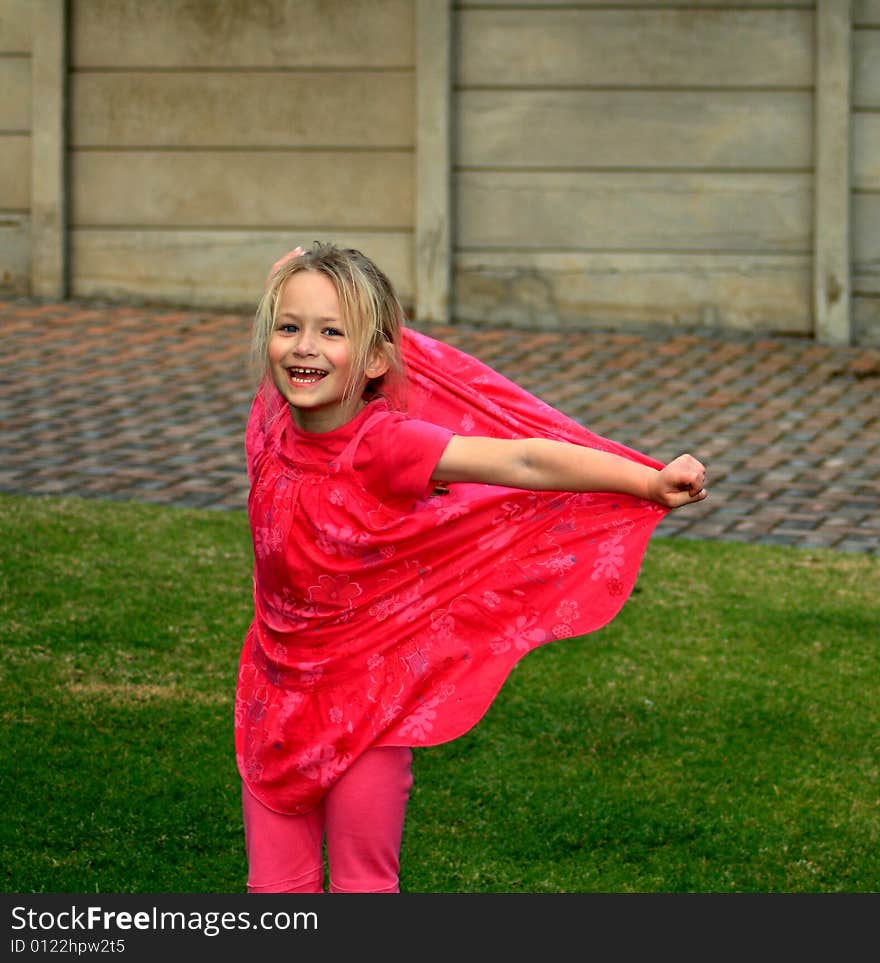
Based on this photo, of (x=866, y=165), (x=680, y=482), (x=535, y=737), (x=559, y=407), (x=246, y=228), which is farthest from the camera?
(x=246, y=228)

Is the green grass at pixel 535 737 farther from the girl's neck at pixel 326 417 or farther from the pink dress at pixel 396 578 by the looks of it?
the girl's neck at pixel 326 417

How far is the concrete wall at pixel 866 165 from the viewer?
12.1 meters

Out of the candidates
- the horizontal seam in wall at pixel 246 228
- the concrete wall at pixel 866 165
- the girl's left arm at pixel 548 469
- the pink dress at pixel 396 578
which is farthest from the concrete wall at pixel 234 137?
the girl's left arm at pixel 548 469

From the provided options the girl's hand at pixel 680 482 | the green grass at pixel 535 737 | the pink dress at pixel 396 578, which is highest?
the girl's hand at pixel 680 482

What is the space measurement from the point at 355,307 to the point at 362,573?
20.3 inches

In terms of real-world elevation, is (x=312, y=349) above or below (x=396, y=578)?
above

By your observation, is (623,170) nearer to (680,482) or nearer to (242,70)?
(242,70)

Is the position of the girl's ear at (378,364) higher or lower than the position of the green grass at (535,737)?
higher

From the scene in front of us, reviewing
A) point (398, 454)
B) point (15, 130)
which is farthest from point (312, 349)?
point (15, 130)

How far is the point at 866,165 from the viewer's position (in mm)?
Answer: 12227

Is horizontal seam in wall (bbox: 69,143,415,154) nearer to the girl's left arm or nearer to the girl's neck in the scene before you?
the girl's neck

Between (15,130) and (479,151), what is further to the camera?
(15,130)

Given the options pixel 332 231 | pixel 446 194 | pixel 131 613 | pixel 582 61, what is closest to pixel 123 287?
pixel 332 231

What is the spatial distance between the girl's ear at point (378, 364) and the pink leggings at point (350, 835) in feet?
2.39
